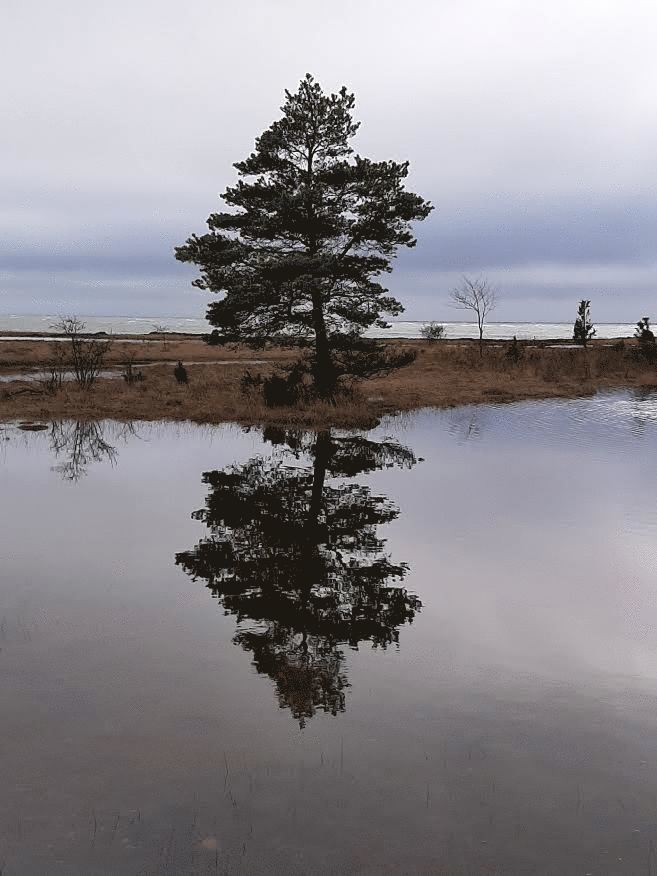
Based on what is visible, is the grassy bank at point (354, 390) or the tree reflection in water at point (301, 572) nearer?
the tree reflection in water at point (301, 572)

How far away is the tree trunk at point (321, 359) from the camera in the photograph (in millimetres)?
24375

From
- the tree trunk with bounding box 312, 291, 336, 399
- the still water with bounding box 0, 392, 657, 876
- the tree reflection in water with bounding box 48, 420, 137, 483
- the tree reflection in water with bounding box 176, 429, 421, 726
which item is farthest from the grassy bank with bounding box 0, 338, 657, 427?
the still water with bounding box 0, 392, 657, 876

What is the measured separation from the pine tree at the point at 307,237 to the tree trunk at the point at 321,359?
0.16ft

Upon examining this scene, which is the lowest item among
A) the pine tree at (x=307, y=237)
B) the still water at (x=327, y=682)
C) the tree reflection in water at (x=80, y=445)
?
the still water at (x=327, y=682)

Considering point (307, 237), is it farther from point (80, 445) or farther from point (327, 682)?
point (327, 682)

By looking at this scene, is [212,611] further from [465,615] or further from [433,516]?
[433,516]

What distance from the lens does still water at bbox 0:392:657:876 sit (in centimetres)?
409

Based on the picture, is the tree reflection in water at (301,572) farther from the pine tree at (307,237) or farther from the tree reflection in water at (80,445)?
the pine tree at (307,237)

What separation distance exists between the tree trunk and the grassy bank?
0.82 m

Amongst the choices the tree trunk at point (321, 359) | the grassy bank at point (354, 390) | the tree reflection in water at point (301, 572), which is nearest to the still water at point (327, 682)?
the tree reflection in water at point (301, 572)

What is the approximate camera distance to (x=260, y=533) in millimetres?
10445

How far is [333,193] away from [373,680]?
20653 millimetres

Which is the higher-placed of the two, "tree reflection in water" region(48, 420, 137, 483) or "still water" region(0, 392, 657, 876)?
"tree reflection in water" region(48, 420, 137, 483)

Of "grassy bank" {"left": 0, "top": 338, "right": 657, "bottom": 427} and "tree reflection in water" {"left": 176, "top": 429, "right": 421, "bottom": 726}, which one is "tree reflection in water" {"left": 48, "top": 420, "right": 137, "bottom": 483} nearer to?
"grassy bank" {"left": 0, "top": 338, "right": 657, "bottom": 427}
